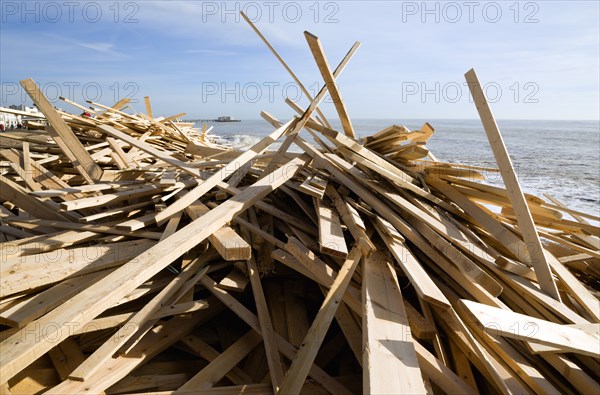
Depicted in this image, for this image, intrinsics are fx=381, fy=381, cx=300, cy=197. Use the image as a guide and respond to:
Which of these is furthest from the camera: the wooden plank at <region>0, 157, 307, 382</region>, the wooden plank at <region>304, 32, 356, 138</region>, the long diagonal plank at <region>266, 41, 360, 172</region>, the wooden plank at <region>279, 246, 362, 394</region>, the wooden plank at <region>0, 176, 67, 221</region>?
the long diagonal plank at <region>266, 41, 360, 172</region>

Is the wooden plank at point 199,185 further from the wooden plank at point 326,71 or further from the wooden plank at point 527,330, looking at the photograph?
the wooden plank at point 527,330

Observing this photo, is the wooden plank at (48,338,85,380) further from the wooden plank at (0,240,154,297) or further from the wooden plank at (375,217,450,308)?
the wooden plank at (375,217,450,308)

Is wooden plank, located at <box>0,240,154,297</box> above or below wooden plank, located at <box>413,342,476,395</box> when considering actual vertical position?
above

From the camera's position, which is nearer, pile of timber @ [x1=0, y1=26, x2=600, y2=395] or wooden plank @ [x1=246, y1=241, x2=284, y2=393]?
pile of timber @ [x1=0, y1=26, x2=600, y2=395]

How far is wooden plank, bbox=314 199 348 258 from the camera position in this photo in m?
1.95

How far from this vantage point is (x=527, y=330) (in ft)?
4.79

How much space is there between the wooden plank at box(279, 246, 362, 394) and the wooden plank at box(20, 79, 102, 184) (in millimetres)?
2406

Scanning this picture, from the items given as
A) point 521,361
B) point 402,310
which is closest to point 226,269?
point 402,310

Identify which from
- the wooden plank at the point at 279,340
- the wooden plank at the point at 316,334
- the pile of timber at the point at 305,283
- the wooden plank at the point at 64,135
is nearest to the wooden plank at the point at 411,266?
the pile of timber at the point at 305,283

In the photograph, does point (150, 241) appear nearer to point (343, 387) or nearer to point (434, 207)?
point (343, 387)

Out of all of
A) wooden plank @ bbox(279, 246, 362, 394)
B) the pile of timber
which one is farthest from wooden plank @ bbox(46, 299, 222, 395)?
wooden plank @ bbox(279, 246, 362, 394)

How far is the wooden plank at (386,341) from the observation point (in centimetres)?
136

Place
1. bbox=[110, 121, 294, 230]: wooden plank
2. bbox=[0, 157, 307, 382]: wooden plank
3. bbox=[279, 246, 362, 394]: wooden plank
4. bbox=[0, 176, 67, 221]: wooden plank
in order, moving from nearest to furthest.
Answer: bbox=[0, 157, 307, 382]: wooden plank, bbox=[279, 246, 362, 394]: wooden plank, bbox=[110, 121, 294, 230]: wooden plank, bbox=[0, 176, 67, 221]: wooden plank

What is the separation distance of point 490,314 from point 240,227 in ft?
5.48
